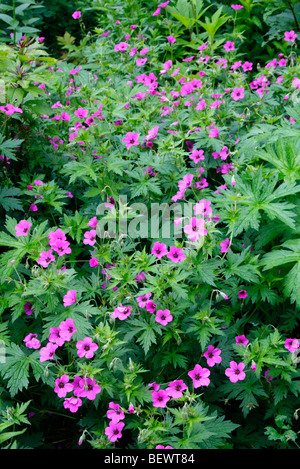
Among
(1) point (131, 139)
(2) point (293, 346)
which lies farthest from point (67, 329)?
(1) point (131, 139)

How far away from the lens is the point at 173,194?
280 centimetres

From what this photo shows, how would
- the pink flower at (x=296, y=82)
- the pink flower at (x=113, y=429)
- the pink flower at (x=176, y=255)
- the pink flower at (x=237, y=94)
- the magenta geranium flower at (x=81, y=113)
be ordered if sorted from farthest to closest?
1. the pink flower at (x=237, y=94)
2. the pink flower at (x=296, y=82)
3. the magenta geranium flower at (x=81, y=113)
4. the pink flower at (x=176, y=255)
5. the pink flower at (x=113, y=429)

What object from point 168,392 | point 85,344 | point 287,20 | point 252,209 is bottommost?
point 168,392

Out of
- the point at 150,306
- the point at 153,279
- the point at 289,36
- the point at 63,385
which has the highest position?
the point at 289,36

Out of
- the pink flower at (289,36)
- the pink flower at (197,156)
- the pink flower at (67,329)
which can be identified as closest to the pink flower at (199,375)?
the pink flower at (67,329)

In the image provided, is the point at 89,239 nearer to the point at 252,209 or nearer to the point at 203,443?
the point at 252,209

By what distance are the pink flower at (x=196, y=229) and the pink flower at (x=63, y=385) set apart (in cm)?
86

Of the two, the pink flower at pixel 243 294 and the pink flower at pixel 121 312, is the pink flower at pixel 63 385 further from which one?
the pink flower at pixel 243 294

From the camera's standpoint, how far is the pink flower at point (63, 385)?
76.7 inches

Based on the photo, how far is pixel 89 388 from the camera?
6.44 feet

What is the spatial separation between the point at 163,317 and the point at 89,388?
1.52 ft

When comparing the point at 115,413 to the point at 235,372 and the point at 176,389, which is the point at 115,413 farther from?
the point at 235,372
